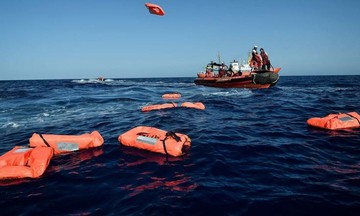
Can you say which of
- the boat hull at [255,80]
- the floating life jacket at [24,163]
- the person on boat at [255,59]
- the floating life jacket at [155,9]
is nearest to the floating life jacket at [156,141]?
the floating life jacket at [24,163]

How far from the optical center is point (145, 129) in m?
7.93

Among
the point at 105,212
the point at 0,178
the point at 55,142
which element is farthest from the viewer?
the point at 55,142

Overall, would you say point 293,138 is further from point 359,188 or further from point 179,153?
point 179,153

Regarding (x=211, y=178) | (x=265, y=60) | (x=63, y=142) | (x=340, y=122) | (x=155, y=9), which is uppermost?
(x=155, y=9)

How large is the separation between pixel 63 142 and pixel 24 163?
4.83 feet

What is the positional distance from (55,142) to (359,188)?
7.74 m

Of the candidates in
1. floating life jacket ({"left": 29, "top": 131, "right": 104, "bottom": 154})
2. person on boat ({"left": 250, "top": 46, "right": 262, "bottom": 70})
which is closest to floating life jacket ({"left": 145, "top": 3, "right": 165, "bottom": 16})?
floating life jacket ({"left": 29, "top": 131, "right": 104, "bottom": 154})

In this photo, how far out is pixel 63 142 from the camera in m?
7.44

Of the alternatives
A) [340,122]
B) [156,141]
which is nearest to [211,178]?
[156,141]

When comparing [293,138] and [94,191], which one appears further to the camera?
[293,138]

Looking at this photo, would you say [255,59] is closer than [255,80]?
Yes

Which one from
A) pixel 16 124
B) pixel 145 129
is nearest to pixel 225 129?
pixel 145 129

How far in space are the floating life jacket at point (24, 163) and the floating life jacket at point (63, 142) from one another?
0.83 metres

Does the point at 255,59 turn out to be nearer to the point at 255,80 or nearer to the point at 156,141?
the point at 255,80
